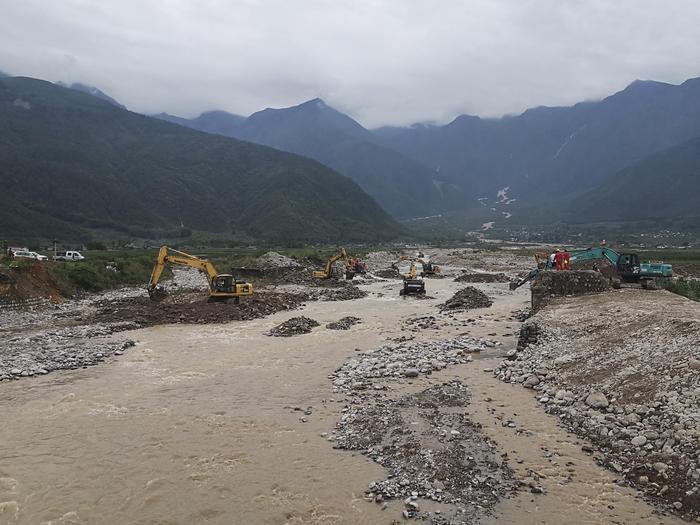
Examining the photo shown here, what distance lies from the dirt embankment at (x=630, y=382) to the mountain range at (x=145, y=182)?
98.0m

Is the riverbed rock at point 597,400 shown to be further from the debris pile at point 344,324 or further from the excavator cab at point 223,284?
the excavator cab at point 223,284

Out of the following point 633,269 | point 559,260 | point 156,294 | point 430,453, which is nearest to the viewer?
point 430,453

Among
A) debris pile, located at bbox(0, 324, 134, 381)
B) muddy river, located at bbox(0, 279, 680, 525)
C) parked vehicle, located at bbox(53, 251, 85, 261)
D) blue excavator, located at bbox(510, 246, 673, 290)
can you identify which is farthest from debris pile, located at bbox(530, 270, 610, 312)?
parked vehicle, located at bbox(53, 251, 85, 261)

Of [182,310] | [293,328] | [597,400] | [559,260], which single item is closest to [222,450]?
[597,400]

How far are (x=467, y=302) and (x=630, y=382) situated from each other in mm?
20023

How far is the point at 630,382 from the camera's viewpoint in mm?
12305

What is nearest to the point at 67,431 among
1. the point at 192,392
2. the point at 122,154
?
the point at 192,392

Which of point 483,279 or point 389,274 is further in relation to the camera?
point 389,274

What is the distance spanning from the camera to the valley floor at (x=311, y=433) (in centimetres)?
874

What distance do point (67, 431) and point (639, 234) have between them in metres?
170

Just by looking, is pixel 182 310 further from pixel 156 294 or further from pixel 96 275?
pixel 96 275

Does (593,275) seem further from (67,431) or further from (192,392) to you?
(67,431)

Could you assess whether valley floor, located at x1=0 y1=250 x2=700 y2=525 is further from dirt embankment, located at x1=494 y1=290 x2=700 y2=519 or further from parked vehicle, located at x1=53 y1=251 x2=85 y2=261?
parked vehicle, located at x1=53 y1=251 x2=85 y2=261

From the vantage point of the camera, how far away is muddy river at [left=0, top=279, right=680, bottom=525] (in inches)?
340
